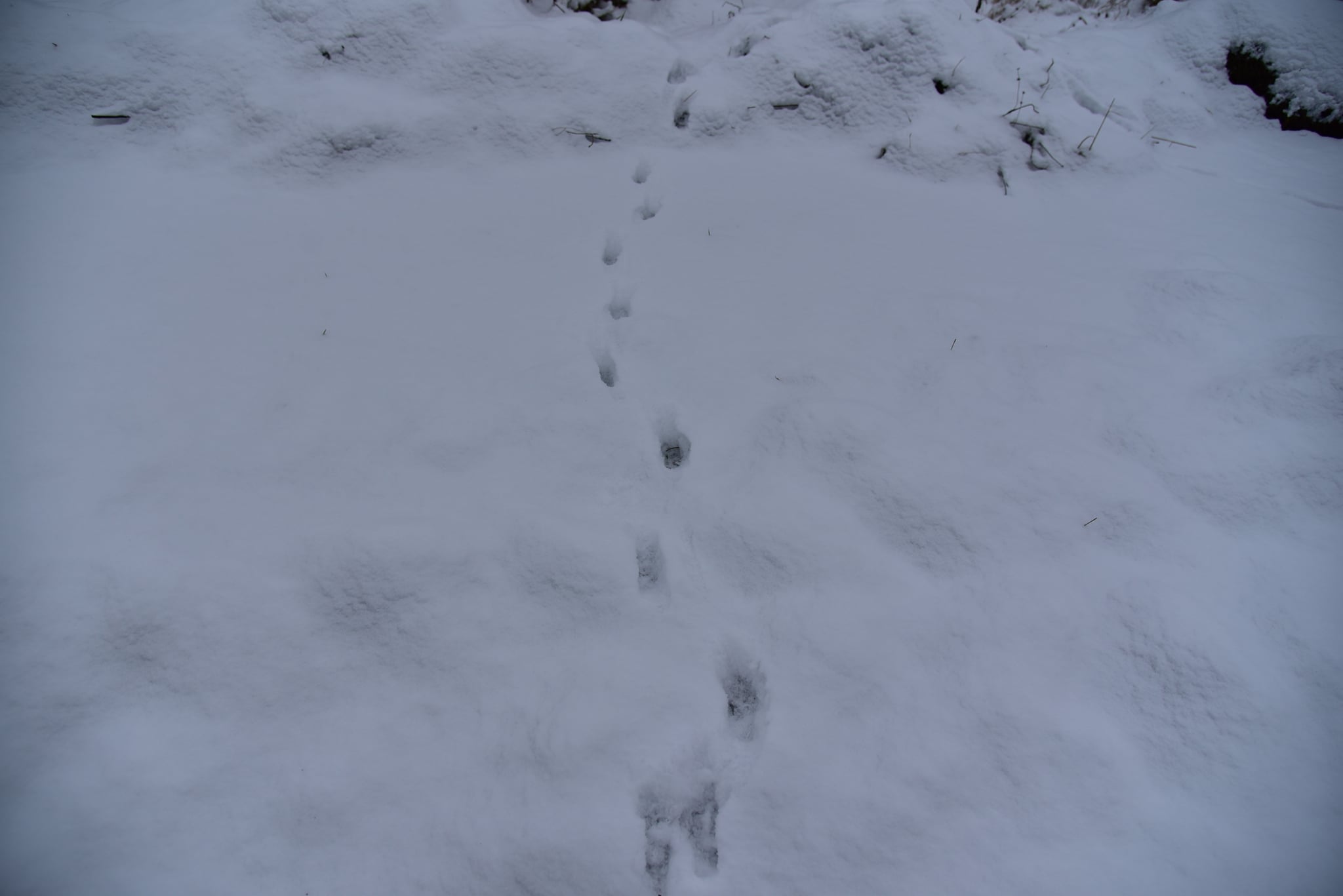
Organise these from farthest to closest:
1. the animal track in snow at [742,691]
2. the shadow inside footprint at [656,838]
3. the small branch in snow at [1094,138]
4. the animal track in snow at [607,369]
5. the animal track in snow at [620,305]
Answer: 1. the small branch in snow at [1094,138]
2. the animal track in snow at [620,305]
3. the animal track in snow at [607,369]
4. the animal track in snow at [742,691]
5. the shadow inside footprint at [656,838]

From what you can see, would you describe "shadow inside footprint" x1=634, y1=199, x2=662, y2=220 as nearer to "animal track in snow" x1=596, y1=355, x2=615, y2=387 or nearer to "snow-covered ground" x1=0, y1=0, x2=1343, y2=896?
"snow-covered ground" x1=0, y1=0, x2=1343, y2=896

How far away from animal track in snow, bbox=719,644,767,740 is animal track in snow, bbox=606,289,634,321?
1283 mm

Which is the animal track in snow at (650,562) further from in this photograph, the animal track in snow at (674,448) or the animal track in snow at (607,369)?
the animal track in snow at (607,369)

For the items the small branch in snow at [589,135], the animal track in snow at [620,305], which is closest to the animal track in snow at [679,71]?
the small branch in snow at [589,135]

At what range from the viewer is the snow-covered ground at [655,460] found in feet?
4.40

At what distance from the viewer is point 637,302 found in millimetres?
2305

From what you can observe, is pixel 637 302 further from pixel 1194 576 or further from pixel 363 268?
pixel 1194 576

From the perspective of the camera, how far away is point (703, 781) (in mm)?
1414

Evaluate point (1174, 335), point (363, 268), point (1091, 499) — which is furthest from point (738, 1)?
point (1091, 499)

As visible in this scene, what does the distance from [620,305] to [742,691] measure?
4.71ft

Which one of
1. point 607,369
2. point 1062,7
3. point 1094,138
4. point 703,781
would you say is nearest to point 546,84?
point 607,369

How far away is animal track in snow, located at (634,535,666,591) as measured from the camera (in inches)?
66.1

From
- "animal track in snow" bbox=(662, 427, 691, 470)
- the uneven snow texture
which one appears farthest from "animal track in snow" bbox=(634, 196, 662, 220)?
"animal track in snow" bbox=(662, 427, 691, 470)

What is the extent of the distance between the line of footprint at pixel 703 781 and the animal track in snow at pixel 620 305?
3.38 ft
